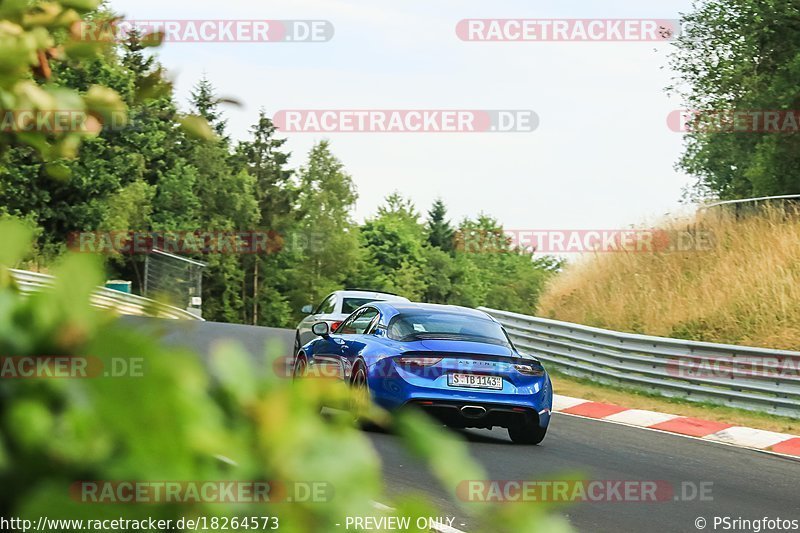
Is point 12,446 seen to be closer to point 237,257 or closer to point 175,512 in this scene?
point 175,512

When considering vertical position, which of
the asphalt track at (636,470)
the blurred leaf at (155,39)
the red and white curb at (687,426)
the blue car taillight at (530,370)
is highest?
the blurred leaf at (155,39)

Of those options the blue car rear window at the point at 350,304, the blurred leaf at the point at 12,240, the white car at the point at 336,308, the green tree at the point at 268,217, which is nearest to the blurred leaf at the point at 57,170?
the blurred leaf at the point at 12,240

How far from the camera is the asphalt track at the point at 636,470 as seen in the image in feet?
26.1

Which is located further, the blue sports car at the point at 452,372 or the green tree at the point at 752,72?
the green tree at the point at 752,72

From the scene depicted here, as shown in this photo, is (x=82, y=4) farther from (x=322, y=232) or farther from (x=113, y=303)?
(x=322, y=232)

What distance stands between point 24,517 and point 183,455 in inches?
6.4

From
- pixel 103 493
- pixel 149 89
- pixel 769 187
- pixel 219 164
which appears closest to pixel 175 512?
pixel 103 493

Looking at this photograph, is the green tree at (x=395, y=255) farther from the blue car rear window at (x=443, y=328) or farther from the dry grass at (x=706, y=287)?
the blue car rear window at (x=443, y=328)

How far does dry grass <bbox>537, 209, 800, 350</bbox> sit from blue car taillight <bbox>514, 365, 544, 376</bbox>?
8.96m

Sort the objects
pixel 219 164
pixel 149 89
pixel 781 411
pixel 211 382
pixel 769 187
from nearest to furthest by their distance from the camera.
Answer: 1. pixel 211 382
2. pixel 149 89
3. pixel 781 411
4. pixel 769 187
5. pixel 219 164

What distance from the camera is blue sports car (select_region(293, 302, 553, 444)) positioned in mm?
11125

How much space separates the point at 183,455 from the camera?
83 cm

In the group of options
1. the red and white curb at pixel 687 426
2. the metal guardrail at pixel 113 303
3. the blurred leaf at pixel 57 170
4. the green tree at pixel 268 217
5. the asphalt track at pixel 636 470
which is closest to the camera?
the metal guardrail at pixel 113 303

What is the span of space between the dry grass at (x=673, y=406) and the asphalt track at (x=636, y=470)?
2365 mm
